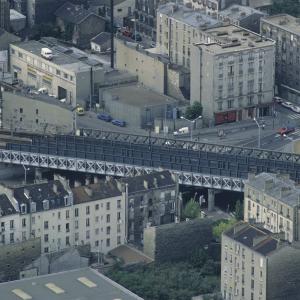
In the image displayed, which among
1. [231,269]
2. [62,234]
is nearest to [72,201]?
[62,234]

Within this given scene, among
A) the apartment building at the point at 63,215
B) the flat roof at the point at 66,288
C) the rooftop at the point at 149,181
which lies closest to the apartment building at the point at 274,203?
the rooftop at the point at 149,181

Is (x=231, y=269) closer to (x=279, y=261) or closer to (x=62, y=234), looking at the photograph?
(x=279, y=261)

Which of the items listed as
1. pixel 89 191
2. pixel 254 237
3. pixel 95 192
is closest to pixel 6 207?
pixel 89 191

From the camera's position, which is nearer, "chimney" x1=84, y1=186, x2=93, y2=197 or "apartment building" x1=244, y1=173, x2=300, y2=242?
"apartment building" x1=244, y1=173, x2=300, y2=242

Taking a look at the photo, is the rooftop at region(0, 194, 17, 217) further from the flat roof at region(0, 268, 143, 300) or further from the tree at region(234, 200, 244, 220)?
the tree at region(234, 200, 244, 220)

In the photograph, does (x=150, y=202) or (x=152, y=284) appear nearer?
(x=152, y=284)

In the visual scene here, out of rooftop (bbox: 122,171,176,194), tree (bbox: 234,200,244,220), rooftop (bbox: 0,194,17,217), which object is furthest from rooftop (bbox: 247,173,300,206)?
rooftop (bbox: 0,194,17,217)

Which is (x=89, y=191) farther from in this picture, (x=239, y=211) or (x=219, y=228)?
(x=239, y=211)

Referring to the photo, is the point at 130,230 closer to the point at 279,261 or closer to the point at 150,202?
the point at 150,202
